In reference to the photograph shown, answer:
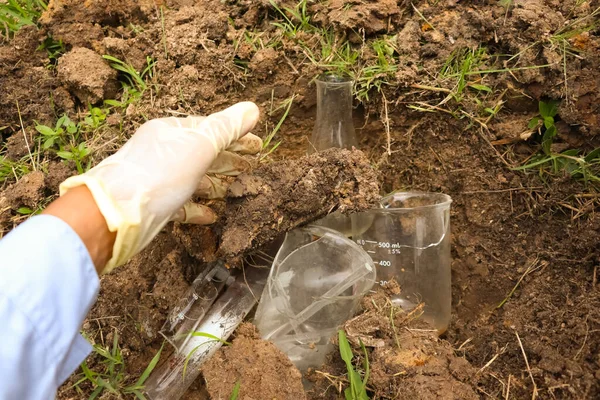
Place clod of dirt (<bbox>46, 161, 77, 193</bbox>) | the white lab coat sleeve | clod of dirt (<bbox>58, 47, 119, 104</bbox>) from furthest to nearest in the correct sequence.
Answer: clod of dirt (<bbox>58, 47, 119, 104</bbox>), clod of dirt (<bbox>46, 161, 77, 193</bbox>), the white lab coat sleeve

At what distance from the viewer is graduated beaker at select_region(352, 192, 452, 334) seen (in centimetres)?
168

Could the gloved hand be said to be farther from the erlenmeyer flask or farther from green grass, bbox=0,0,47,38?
green grass, bbox=0,0,47,38

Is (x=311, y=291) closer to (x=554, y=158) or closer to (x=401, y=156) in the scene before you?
(x=401, y=156)

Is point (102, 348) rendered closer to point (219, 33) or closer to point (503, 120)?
point (219, 33)

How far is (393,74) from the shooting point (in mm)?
1817

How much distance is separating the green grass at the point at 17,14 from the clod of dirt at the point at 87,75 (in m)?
0.35

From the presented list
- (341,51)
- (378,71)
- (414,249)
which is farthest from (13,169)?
(414,249)

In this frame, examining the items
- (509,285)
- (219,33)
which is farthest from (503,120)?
(219,33)

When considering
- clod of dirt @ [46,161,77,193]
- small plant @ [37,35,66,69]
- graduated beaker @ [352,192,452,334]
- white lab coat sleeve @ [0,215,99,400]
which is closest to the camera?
white lab coat sleeve @ [0,215,99,400]

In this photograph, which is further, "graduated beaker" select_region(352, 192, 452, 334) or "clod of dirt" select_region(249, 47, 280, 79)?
"clod of dirt" select_region(249, 47, 280, 79)

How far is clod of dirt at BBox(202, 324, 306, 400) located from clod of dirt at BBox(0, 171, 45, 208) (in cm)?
97

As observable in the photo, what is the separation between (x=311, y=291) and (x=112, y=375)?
0.73m

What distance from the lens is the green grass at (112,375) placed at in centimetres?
146

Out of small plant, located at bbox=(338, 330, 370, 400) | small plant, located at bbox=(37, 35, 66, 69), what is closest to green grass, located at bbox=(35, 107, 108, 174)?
small plant, located at bbox=(37, 35, 66, 69)
